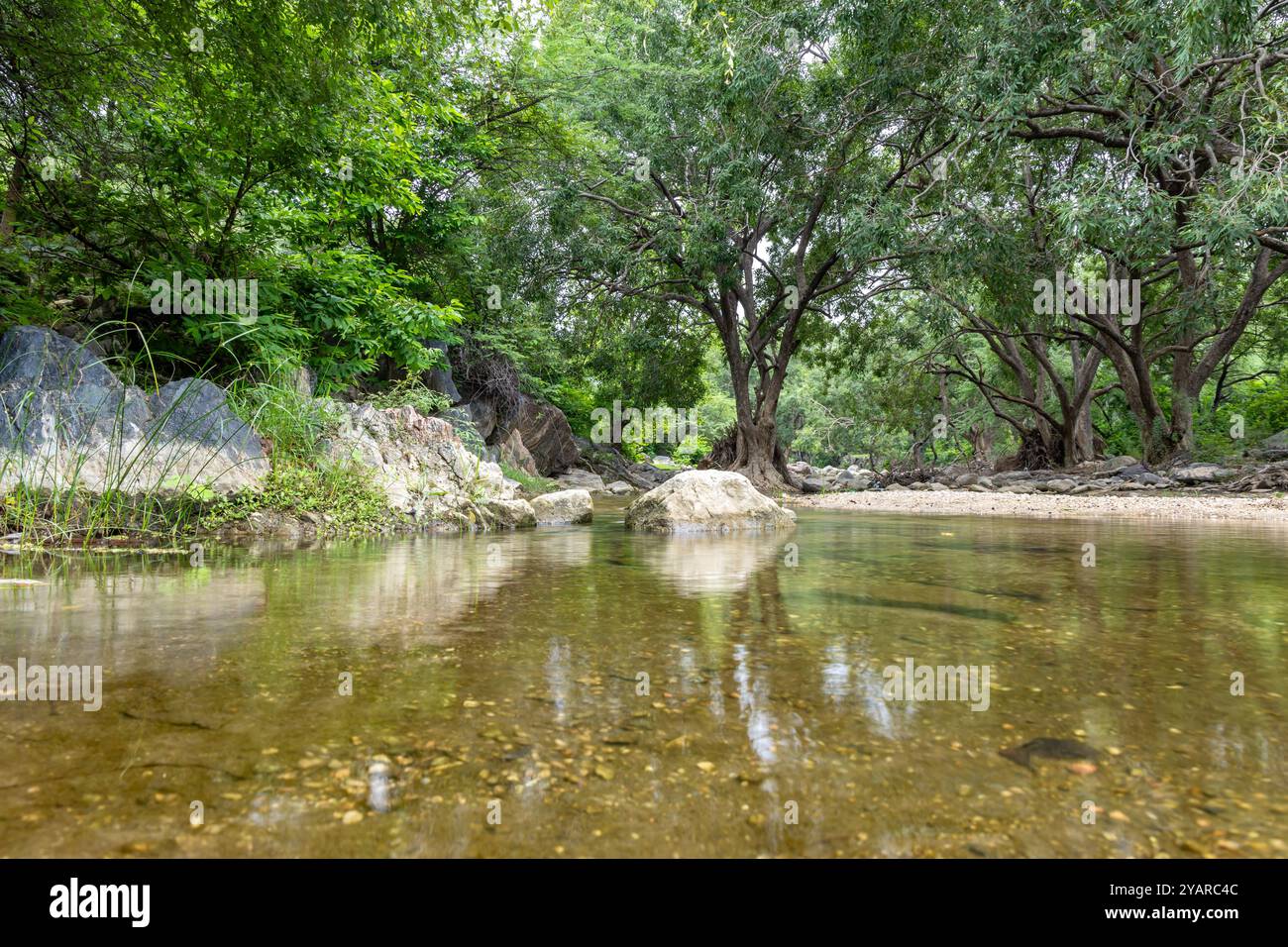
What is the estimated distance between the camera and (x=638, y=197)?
692 inches

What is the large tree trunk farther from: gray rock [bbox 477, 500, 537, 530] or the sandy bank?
gray rock [bbox 477, 500, 537, 530]

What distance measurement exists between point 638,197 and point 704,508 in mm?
12701

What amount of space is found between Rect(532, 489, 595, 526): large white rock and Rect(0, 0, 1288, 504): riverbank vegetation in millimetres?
2270

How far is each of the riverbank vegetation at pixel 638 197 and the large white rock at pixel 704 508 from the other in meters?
3.07

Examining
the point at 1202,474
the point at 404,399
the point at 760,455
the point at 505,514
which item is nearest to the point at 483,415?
the point at 760,455

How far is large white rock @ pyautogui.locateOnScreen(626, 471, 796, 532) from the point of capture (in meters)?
7.29

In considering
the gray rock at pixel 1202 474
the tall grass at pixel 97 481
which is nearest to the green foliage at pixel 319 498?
the tall grass at pixel 97 481

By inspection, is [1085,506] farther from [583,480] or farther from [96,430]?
[583,480]

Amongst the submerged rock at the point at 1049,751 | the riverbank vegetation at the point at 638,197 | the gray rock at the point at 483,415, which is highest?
the riverbank vegetation at the point at 638,197

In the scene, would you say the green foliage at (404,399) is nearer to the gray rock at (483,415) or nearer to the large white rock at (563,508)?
the large white rock at (563,508)

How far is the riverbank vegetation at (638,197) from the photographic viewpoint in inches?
240

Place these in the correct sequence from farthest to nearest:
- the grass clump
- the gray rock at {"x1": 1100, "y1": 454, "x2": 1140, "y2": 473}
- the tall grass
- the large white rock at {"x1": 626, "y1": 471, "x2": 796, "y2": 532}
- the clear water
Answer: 1. the gray rock at {"x1": 1100, "y1": 454, "x2": 1140, "y2": 473}
2. the grass clump
3. the large white rock at {"x1": 626, "y1": 471, "x2": 796, "y2": 532}
4. the tall grass
5. the clear water

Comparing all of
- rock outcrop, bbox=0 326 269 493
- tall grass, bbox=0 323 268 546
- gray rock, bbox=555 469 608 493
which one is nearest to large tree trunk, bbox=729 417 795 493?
gray rock, bbox=555 469 608 493
